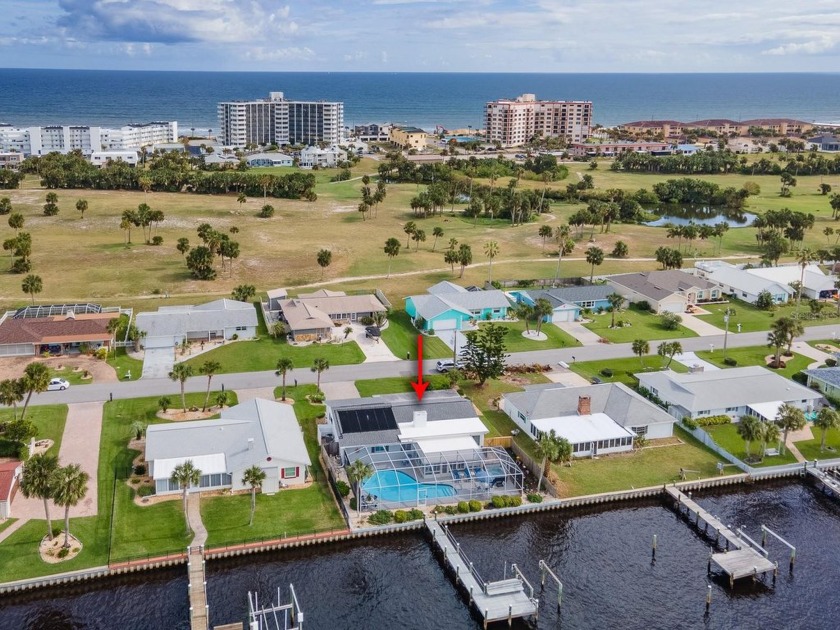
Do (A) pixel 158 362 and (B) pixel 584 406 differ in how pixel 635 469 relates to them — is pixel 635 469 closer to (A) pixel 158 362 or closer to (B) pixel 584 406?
(B) pixel 584 406

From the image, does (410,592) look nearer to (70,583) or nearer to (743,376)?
(70,583)

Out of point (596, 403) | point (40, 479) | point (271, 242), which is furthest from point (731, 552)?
point (271, 242)

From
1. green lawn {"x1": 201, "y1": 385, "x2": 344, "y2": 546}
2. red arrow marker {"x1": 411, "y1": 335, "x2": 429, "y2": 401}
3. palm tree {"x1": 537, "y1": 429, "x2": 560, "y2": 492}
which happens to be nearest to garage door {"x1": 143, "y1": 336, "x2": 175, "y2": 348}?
red arrow marker {"x1": 411, "y1": 335, "x2": 429, "y2": 401}

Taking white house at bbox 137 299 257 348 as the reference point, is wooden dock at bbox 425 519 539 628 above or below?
below

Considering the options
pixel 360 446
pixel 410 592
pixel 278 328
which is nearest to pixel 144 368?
pixel 278 328

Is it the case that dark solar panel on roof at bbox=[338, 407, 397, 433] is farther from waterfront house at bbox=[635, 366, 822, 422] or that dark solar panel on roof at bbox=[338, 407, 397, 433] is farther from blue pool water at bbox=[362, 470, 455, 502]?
waterfront house at bbox=[635, 366, 822, 422]
